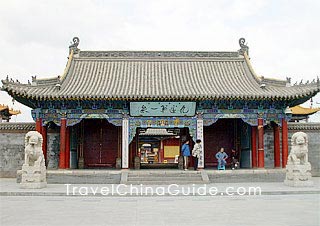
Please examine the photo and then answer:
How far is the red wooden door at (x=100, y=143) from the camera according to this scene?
73.1ft

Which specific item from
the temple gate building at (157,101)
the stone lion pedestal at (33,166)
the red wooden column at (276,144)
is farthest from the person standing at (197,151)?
the stone lion pedestal at (33,166)

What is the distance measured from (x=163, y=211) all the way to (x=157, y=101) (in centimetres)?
988

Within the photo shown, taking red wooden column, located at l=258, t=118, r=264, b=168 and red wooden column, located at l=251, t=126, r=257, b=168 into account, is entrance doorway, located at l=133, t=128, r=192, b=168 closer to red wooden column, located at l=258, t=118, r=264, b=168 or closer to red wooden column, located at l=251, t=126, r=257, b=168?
red wooden column, located at l=251, t=126, r=257, b=168

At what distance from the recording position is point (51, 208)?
32.9 ft

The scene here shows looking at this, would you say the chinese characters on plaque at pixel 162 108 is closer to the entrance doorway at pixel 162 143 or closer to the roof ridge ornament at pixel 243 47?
the roof ridge ornament at pixel 243 47

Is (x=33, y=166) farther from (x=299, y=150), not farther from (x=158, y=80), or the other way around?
(x=299, y=150)

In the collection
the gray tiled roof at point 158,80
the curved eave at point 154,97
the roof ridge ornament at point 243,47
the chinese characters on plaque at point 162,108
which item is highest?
the roof ridge ornament at point 243,47

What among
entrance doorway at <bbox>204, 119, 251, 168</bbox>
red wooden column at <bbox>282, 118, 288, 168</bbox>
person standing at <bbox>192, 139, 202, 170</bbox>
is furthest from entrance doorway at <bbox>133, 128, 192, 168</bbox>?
red wooden column at <bbox>282, 118, 288, 168</bbox>

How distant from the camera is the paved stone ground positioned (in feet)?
26.1

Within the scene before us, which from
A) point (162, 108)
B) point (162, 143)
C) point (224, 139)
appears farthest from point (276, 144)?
point (162, 143)

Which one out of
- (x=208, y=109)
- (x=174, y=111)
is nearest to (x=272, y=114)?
(x=208, y=109)

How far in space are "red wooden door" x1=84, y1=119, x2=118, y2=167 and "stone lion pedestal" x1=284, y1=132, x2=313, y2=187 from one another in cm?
1000

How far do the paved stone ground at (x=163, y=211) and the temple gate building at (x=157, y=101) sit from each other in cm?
673

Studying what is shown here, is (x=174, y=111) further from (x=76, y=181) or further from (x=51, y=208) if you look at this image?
(x=51, y=208)
